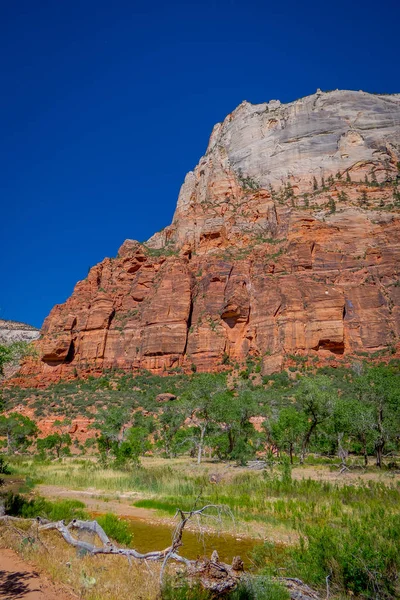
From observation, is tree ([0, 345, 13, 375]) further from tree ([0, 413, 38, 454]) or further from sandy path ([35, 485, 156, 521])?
tree ([0, 413, 38, 454])

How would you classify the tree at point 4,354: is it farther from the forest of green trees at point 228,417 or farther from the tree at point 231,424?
the tree at point 231,424

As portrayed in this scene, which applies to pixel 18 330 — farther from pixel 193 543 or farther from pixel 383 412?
pixel 193 543

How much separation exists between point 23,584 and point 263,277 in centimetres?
6688

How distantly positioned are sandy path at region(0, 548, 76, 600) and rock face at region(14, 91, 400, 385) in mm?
54409

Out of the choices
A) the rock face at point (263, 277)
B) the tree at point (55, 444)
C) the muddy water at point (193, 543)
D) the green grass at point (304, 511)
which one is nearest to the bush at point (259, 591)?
the green grass at point (304, 511)

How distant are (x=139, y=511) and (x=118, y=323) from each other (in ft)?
Answer: 214

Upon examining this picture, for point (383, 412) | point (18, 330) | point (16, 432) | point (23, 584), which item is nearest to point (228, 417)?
point (383, 412)

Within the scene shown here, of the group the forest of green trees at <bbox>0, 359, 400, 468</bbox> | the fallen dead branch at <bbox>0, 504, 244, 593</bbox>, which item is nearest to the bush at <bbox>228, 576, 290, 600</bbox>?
the fallen dead branch at <bbox>0, 504, 244, 593</bbox>

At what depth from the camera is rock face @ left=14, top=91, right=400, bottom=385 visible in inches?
2504

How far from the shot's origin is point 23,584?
5680 mm

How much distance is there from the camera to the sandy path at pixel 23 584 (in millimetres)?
5266

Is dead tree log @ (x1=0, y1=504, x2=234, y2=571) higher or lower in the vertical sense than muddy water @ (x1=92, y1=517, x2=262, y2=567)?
higher

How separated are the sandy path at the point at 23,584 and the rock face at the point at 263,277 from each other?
54.4m

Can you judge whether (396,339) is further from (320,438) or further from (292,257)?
(320,438)
